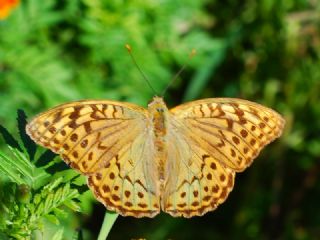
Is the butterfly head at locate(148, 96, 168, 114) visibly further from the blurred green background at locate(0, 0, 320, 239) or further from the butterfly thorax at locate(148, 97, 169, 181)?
the blurred green background at locate(0, 0, 320, 239)

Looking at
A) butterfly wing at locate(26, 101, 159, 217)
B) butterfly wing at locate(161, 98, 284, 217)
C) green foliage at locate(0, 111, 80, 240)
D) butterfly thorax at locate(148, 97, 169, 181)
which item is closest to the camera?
green foliage at locate(0, 111, 80, 240)

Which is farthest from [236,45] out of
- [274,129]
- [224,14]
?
[274,129]

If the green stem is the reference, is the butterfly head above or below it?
below

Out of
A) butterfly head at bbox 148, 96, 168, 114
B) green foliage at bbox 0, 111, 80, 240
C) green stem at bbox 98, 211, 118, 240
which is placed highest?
green foliage at bbox 0, 111, 80, 240

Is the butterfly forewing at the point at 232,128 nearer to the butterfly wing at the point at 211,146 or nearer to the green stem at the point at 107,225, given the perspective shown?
the butterfly wing at the point at 211,146

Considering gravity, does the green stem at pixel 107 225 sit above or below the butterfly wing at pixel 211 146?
above

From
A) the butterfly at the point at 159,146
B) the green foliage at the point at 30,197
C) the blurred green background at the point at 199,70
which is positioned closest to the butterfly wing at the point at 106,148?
the butterfly at the point at 159,146

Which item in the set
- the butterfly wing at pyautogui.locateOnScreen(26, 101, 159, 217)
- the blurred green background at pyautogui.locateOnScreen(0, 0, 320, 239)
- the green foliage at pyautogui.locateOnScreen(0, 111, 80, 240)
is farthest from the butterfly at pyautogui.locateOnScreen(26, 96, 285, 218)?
the blurred green background at pyautogui.locateOnScreen(0, 0, 320, 239)
